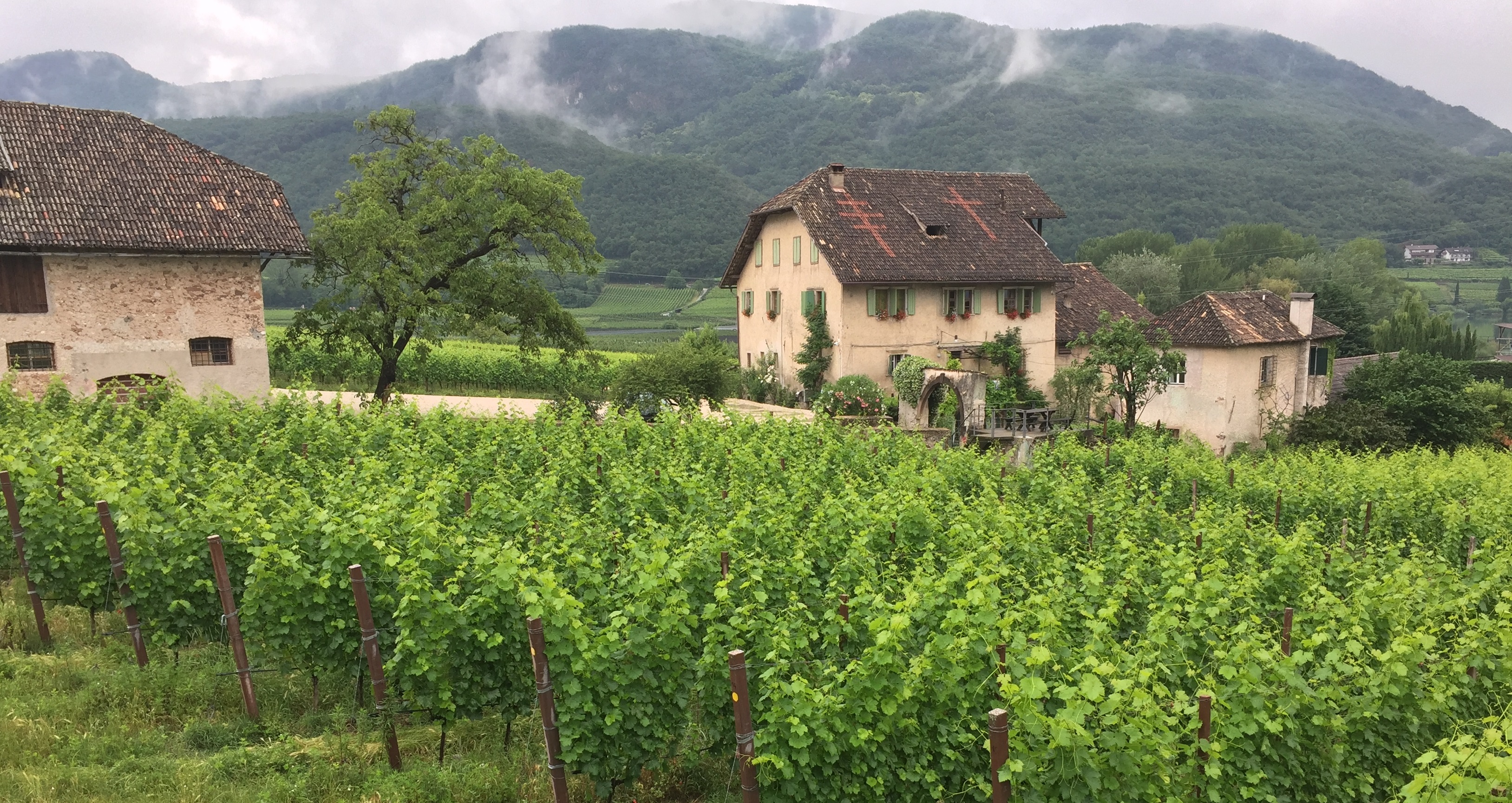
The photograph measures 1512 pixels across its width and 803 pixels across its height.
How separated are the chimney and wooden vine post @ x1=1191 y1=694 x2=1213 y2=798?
1269 inches

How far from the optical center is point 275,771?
697cm

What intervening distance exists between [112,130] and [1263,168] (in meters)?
108

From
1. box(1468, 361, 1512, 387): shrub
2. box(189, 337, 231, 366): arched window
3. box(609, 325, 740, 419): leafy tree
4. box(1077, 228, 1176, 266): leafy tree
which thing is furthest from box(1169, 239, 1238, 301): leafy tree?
box(189, 337, 231, 366): arched window

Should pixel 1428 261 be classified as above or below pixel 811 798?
above

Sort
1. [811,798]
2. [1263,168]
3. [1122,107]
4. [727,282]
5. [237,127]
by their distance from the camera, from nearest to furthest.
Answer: [811,798]
[727,282]
[237,127]
[1263,168]
[1122,107]

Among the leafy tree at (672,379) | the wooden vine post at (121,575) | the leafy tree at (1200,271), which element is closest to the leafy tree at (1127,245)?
the leafy tree at (1200,271)

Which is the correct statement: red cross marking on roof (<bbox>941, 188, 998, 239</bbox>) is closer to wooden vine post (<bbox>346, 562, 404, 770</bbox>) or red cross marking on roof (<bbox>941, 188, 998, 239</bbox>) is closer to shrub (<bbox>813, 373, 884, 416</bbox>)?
shrub (<bbox>813, 373, 884, 416</bbox>)

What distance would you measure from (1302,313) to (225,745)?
116 feet

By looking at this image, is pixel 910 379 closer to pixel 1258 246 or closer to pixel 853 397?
pixel 853 397

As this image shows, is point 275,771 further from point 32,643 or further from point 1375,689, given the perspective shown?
point 1375,689

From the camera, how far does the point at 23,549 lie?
941cm

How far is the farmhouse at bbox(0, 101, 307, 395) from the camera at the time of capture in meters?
20.9

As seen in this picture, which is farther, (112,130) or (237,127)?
(237,127)

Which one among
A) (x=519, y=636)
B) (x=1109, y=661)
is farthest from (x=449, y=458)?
(x=1109, y=661)
